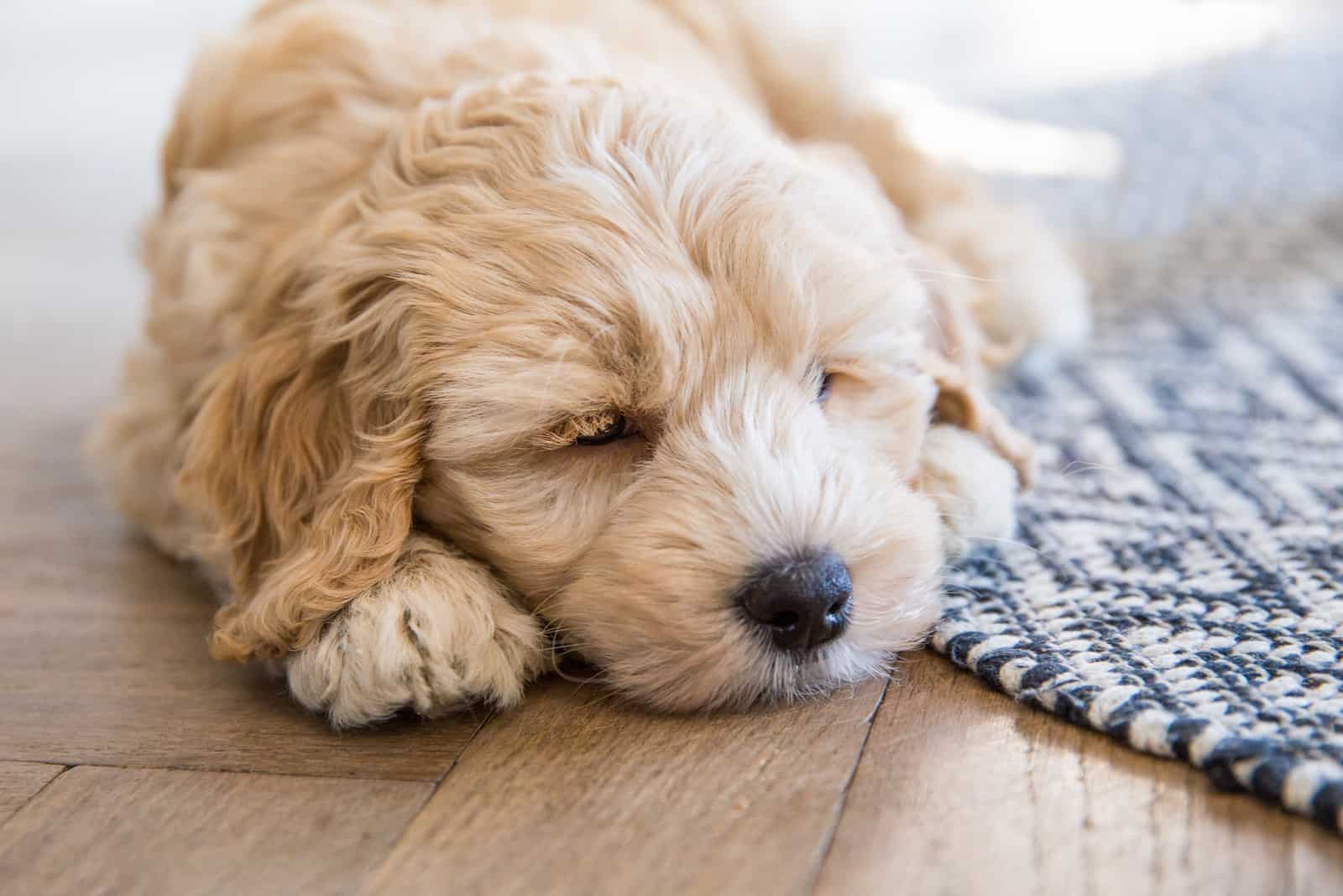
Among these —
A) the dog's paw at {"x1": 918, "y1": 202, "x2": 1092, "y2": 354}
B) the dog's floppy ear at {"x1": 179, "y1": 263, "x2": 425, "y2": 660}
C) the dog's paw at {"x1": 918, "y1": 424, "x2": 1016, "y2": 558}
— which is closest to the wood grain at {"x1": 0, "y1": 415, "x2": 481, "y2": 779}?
the dog's floppy ear at {"x1": 179, "y1": 263, "x2": 425, "y2": 660}

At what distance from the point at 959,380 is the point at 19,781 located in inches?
65.9

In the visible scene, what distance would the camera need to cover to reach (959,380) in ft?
7.89

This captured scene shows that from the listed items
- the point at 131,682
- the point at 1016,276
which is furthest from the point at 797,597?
the point at 1016,276

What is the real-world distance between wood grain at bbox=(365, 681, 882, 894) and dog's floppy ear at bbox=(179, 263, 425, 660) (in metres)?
0.37

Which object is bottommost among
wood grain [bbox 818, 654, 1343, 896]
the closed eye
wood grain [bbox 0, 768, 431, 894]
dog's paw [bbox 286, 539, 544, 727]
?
wood grain [bbox 0, 768, 431, 894]

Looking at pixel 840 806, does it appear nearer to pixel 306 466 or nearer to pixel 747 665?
pixel 747 665

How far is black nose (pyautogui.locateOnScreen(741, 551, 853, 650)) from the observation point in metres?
1.78

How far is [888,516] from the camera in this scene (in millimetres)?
1944

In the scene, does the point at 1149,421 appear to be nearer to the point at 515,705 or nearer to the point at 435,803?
the point at 515,705

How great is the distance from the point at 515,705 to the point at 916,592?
0.62 metres

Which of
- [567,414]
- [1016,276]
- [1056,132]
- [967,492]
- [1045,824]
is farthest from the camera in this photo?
[1056,132]

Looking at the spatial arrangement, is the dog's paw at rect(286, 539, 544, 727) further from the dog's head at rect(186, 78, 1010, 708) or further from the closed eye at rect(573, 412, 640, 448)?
the closed eye at rect(573, 412, 640, 448)

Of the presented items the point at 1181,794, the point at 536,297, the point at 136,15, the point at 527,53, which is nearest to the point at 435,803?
the point at 536,297

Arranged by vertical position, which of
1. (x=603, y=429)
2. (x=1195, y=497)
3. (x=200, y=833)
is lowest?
(x=200, y=833)
